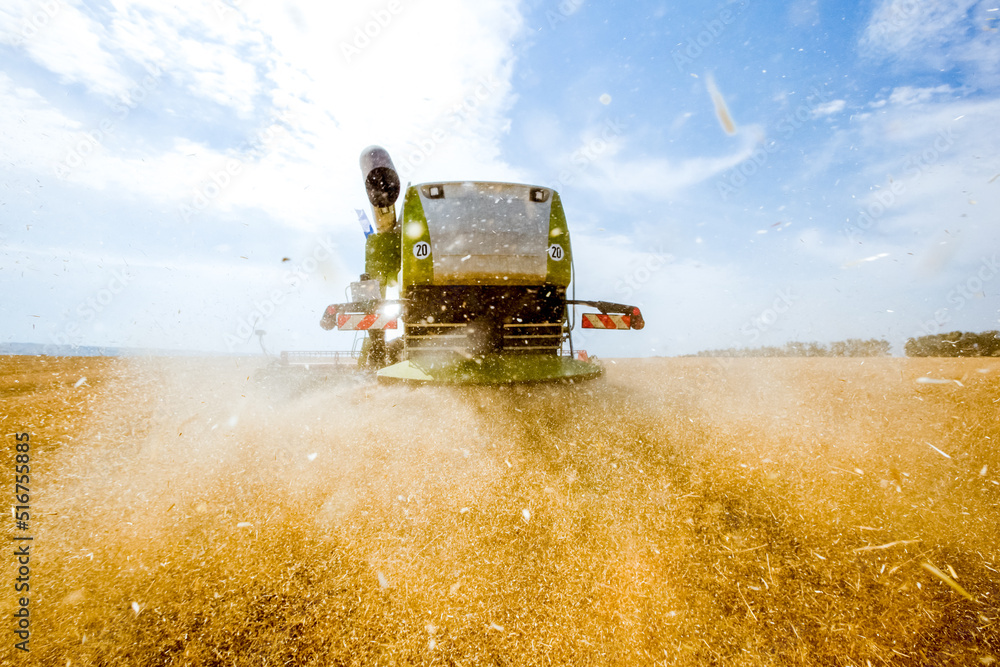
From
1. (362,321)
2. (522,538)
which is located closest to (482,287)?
(362,321)

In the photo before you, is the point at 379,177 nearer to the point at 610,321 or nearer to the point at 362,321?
the point at 362,321

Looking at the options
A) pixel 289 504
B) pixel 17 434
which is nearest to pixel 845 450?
pixel 289 504

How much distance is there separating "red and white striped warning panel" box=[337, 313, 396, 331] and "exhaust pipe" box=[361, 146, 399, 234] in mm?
1683

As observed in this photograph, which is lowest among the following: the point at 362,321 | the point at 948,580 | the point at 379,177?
the point at 948,580

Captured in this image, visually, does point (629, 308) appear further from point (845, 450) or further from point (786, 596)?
point (786, 596)

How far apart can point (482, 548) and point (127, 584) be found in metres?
1.90

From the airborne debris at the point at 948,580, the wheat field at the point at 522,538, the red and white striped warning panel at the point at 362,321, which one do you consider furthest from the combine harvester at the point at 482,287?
the airborne debris at the point at 948,580

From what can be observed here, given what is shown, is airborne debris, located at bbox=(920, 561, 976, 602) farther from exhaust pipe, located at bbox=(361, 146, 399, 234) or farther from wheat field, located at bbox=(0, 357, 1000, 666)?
exhaust pipe, located at bbox=(361, 146, 399, 234)

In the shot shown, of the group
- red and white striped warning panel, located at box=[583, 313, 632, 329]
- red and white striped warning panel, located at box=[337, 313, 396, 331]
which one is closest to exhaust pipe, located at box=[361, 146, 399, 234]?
red and white striped warning panel, located at box=[337, 313, 396, 331]

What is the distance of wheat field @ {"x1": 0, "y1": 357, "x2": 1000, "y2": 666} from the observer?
1.95 meters

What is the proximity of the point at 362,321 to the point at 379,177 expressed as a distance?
6.53 feet

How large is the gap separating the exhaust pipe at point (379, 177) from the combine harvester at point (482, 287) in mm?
811

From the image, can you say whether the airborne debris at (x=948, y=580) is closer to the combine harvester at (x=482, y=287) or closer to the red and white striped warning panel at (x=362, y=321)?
the combine harvester at (x=482, y=287)

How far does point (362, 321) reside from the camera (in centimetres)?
557
